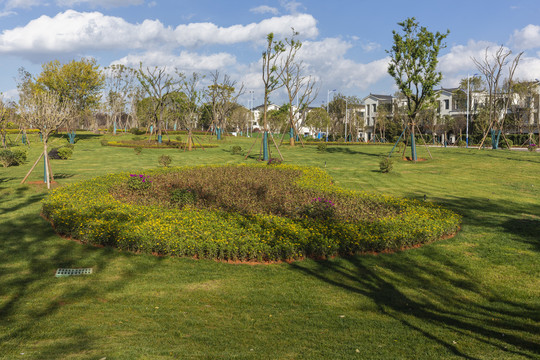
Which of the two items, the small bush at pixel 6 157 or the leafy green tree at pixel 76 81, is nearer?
the small bush at pixel 6 157

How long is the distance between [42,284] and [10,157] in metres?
20.0

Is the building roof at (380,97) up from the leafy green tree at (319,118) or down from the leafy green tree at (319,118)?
up

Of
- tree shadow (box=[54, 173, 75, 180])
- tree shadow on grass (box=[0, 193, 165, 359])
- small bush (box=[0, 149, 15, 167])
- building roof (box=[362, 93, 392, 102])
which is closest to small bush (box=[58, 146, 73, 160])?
small bush (box=[0, 149, 15, 167])

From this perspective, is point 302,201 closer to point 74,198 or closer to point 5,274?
point 74,198

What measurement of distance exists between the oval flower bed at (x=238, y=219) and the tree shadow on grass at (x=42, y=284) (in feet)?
1.73

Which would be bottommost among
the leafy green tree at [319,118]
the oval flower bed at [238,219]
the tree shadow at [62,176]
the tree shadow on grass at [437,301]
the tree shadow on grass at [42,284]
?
the tree shadow on grass at [437,301]

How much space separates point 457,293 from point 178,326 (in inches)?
191

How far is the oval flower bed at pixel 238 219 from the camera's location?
338 inches

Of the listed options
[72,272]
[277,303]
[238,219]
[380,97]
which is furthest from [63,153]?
[380,97]

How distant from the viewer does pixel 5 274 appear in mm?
7445

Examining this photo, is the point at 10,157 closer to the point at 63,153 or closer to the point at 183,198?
the point at 63,153

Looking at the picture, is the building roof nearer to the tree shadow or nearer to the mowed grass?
the tree shadow

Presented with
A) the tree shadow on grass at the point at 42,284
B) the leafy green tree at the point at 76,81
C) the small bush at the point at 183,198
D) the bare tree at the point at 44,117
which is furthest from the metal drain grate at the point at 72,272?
the leafy green tree at the point at 76,81

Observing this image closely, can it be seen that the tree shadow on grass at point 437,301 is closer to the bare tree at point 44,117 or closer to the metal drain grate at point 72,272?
the metal drain grate at point 72,272
